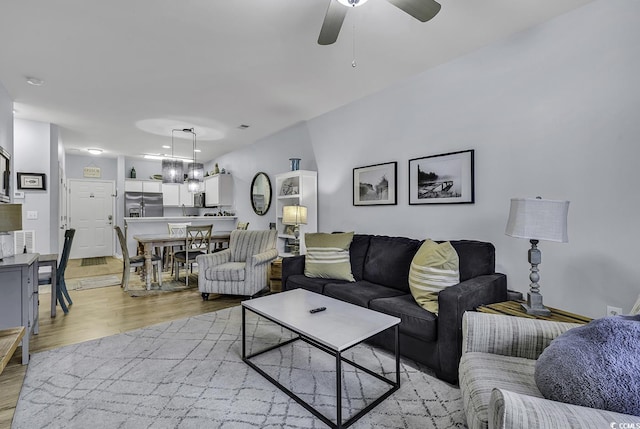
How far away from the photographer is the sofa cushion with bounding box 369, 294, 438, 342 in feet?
6.86

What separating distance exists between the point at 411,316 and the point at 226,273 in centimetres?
250

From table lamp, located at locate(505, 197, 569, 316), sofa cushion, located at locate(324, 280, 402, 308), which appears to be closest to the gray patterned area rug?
sofa cushion, located at locate(324, 280, 402, 308)

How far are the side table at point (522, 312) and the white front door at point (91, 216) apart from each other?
28.4 feet

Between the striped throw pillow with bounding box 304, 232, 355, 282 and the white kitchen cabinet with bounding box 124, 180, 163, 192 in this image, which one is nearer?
the striped throw pillow with bounding box 304, 232, 355, 282

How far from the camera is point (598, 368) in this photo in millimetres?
931

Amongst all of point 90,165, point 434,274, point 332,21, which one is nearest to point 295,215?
point 434,274

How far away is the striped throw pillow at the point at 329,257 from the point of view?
315 centimetres

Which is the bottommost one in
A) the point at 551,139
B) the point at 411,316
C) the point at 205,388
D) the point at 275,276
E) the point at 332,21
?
the point at 205,388

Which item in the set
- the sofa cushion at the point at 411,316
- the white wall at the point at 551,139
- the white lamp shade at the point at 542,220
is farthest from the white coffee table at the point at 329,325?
the white wall at the point at 551,139

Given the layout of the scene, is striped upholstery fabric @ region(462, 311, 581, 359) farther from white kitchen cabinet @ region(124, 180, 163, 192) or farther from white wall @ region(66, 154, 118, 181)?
white wall @ region(66, 154, 118, 181)

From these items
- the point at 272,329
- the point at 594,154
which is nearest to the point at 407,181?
the point at 594,154

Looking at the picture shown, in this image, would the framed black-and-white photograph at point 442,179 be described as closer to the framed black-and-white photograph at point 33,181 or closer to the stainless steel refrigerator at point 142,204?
the framed black-and-white photograph at point 33,181

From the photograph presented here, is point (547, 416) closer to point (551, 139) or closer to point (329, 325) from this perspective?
point (329, 325)

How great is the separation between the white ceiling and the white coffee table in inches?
83.5
